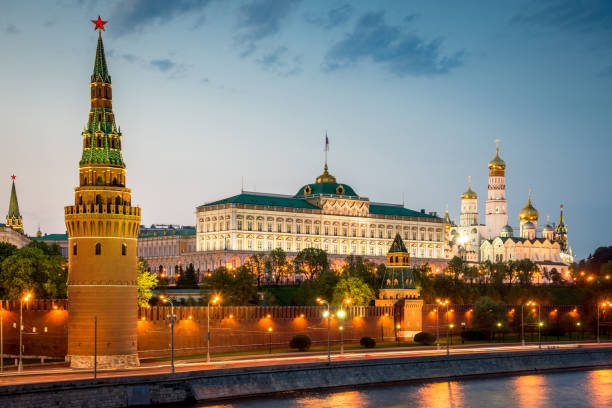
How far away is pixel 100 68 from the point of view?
79000 millimetres

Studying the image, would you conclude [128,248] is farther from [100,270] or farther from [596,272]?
[596,272]

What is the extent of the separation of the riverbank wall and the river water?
941 mm

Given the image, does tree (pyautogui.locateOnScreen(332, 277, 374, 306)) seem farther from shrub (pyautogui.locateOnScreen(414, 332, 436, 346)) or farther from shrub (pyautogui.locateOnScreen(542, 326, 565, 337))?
shrub (pyautogui.locateOnScreen(542, 326, 565, 337))

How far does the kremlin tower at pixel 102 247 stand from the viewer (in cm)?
7562

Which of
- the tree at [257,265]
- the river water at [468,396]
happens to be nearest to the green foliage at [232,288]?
the tree at [257,265]

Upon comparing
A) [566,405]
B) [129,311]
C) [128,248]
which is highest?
[128,248]

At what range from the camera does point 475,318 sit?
126562 mm

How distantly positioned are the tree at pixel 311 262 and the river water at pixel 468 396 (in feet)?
287

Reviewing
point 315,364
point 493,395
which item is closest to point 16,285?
point 315,364

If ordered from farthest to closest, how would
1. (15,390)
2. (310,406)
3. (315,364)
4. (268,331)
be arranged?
(268,331), (315,364), (310,406), (15,390)

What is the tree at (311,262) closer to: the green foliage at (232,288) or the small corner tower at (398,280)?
the green foliage at (232,288)

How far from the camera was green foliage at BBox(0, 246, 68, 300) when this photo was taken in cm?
10356

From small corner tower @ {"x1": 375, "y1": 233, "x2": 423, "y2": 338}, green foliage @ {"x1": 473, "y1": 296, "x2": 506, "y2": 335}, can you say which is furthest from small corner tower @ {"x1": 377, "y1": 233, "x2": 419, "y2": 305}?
green foliage @ {"x1": 473, "y1": 296, "x2": 506, "y2": 335}

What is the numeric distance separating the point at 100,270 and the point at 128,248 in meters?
2.91
